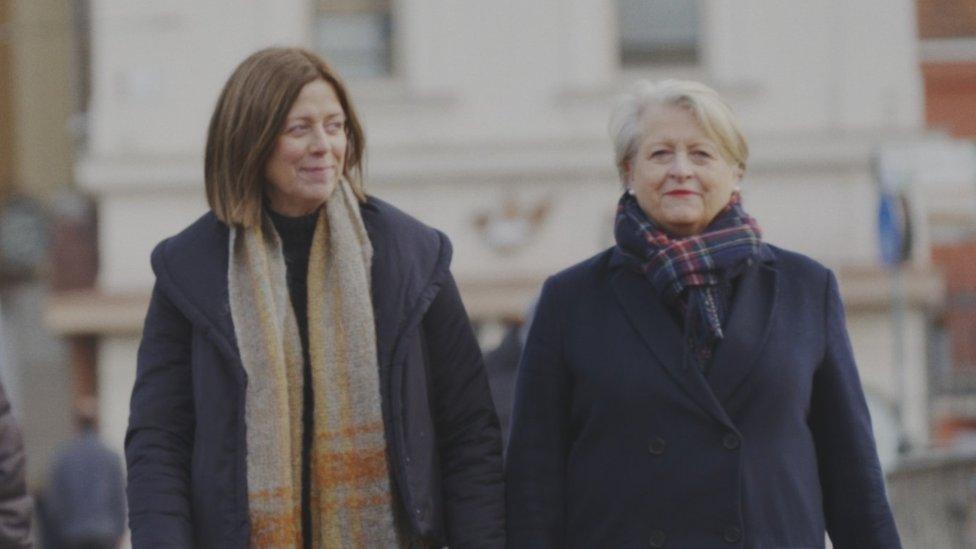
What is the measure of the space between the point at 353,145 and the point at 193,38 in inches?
562

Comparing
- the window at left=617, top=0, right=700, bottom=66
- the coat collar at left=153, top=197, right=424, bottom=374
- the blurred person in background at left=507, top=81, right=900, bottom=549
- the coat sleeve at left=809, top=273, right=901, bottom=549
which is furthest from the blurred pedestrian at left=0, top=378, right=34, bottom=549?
the window at left=617, top=0, right=700, bottom=66

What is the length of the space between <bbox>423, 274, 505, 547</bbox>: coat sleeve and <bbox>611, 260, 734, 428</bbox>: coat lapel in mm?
376

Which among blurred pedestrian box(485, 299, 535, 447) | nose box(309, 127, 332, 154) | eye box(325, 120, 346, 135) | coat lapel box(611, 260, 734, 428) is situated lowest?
blurred pedestrian box(485, 299, 535, 447)

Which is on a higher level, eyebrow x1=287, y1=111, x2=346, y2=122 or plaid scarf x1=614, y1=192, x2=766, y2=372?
eyebrow x1=287, y1=111, x2=346, y2=122

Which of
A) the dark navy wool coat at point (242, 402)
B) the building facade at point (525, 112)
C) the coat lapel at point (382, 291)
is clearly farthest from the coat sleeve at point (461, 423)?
the building facade at point (525, 112)

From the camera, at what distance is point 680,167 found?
223 inches

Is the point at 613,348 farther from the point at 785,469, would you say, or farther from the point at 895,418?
the point at 895,418

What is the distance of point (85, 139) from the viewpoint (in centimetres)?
2267

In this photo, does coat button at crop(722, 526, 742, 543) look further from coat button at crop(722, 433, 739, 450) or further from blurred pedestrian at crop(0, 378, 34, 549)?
blurred pedestrian at crop(0, 378, 34, 549)

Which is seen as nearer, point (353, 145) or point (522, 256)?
point (353, 145)

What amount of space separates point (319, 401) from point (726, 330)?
0.93 m

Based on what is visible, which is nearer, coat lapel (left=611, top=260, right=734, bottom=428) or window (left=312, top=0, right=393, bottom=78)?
coat lapel (left=611, top=260, right=734, bottom=428)

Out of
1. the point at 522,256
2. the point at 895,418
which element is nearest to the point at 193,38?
the point at 522,256

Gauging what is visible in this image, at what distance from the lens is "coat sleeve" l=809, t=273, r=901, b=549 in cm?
565
